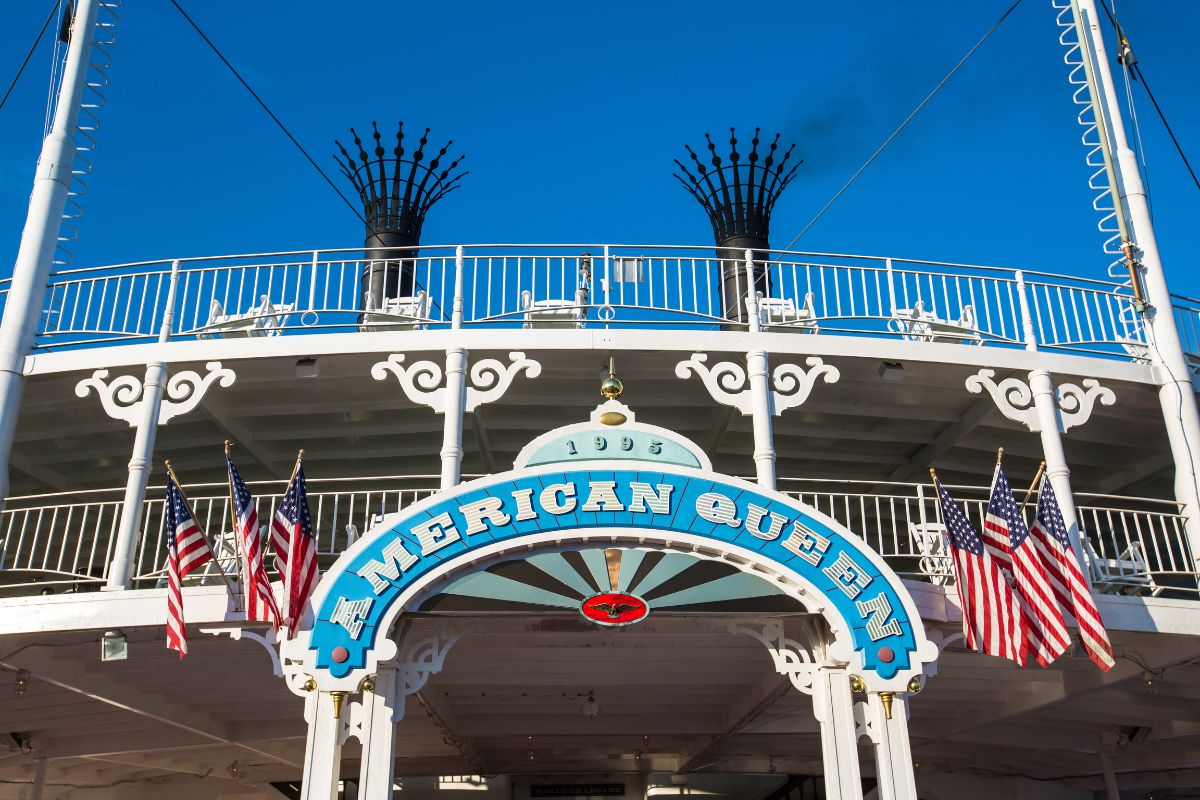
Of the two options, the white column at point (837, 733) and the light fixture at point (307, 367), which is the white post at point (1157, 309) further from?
the light fixture at point (307, 367)

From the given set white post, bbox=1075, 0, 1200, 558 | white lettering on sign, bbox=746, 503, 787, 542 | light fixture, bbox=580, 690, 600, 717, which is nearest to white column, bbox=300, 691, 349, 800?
white lettering on sign, bbox=746, 503, 787, 542

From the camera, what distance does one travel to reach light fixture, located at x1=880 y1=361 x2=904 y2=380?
33.3ft

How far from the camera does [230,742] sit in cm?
1188

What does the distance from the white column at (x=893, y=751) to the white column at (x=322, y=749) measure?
3438 mm

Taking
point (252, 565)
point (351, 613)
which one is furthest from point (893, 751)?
point (252, 565)

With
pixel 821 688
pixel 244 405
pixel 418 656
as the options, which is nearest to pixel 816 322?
pixel 821 688

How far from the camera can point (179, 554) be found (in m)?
7.87

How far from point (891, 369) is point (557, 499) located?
3.76m

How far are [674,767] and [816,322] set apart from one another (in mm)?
6834

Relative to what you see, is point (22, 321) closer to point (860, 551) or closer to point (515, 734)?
point (515, 734)

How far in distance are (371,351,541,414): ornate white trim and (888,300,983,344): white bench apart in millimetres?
3380

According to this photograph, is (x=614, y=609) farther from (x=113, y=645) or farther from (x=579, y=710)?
(x=579, y=710)

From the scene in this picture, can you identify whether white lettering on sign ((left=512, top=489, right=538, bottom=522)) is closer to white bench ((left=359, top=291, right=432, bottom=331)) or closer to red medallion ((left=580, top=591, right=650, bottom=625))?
red medallion ((left=580, top=591, right=650, bottom=625))

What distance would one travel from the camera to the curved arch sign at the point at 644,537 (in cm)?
765
